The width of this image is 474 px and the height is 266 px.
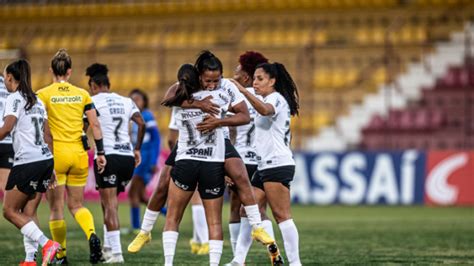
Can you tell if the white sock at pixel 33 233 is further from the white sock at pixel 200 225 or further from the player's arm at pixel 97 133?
the white sock at pixel 200 225

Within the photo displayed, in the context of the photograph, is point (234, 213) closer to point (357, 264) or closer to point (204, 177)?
point (357, 264)

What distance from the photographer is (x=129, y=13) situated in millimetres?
32938

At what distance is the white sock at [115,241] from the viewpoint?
40.9 ft

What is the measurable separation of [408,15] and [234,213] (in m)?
19.0

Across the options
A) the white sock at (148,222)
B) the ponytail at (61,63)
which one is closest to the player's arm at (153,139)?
the ponytail at (61,63)

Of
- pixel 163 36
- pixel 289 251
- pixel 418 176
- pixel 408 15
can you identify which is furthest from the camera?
pixel 163 36

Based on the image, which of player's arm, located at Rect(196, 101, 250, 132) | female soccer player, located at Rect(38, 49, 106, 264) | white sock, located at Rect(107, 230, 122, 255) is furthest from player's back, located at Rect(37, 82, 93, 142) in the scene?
player's arm, located at Rect(196, 101, 250, 132)

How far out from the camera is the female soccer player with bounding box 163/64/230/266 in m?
9.95

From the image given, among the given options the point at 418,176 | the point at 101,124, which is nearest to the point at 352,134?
the point at 418,176

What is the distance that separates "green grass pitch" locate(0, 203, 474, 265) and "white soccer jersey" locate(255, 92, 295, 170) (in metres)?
2.05

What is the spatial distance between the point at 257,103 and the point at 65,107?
104 inches

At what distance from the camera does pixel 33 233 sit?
432 inches

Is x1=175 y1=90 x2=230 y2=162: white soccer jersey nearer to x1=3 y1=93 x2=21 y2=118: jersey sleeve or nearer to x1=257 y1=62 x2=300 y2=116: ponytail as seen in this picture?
x1=257 y1=62 x2=300 y2=116: ponytail

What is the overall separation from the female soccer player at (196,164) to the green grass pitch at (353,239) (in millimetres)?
2423
